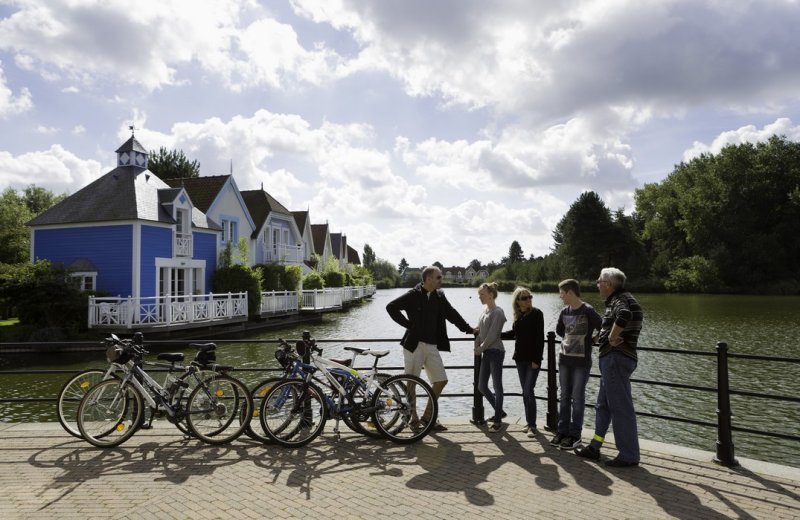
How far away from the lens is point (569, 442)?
19.2 feet

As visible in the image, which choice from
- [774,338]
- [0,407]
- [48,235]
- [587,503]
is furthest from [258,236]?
[587,503]

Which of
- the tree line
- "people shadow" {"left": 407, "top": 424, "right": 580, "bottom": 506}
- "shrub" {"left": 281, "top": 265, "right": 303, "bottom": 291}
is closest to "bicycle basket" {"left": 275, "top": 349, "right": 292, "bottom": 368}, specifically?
"people shadow" {"left": 407, "top": 424, "right": 580, "bottom": 506}

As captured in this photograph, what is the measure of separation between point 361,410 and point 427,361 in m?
0.99

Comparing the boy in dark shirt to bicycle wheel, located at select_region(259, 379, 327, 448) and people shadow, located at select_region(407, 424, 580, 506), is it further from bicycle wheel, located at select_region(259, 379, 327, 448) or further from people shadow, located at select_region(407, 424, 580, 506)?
bicycle wheel, located at select_region(259, 379, 327, 448)

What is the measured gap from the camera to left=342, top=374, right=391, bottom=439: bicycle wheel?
20.0 feet

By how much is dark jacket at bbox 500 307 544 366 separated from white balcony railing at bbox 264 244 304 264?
33.0 m

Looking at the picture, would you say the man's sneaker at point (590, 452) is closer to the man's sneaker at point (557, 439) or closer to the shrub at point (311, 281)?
the man's sneaker at point (557, 439)

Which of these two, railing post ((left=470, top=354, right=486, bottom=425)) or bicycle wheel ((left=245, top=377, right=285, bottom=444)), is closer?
bicycle wheel ((left=245, top=377, right=285, bottom=444))

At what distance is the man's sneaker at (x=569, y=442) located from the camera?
5.80m

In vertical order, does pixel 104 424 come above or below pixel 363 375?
below

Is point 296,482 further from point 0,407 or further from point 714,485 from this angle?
point 0,407

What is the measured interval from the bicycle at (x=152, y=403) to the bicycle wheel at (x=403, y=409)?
56.5 inches

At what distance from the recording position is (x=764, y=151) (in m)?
64.3

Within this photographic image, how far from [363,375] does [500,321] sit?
1.73 m
